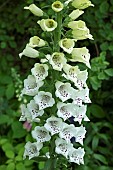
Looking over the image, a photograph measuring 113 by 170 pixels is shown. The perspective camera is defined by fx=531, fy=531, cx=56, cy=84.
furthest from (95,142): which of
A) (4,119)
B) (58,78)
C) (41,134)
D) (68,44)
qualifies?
(68,44)

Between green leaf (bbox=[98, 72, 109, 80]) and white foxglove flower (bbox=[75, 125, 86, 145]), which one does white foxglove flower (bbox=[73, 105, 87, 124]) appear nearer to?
white foxglove flower (bbox=[75, 125, 86, 145])

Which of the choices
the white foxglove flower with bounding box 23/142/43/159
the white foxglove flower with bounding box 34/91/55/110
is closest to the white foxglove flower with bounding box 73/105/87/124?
the white foxglove flower with bounding box 34/91/55/110

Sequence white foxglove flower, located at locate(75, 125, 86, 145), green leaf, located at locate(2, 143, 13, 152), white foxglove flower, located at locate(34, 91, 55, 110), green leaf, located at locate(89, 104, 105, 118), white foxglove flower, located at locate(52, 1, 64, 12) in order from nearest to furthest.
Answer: white foxglove flower, located at locate(52, 1, 64, 12) < white foxglove flower, located at locate(34, 91, 55, 110) < white foxglove flower, located at locate(75, 125, 86, 145) < green leaf, located at locate(2, 143, 13, 152) < green leaf, located at locate(89, 104, 105, 118)

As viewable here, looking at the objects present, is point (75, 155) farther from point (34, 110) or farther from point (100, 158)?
point (100, 158)

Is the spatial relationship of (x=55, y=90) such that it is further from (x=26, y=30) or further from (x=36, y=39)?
(x=26, y=30)

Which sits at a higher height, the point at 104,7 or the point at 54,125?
the point at 104,7

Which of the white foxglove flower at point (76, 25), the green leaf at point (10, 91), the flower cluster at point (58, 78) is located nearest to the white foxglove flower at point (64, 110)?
the flower cluster at point (58, 78)

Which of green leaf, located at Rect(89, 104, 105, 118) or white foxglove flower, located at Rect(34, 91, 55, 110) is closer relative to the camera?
white foxglove flower, located at Rect(34, 91, 55, 110)

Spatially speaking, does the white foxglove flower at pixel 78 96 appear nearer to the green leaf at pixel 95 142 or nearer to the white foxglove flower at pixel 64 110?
the white foxglove flower at pixel 64 110
